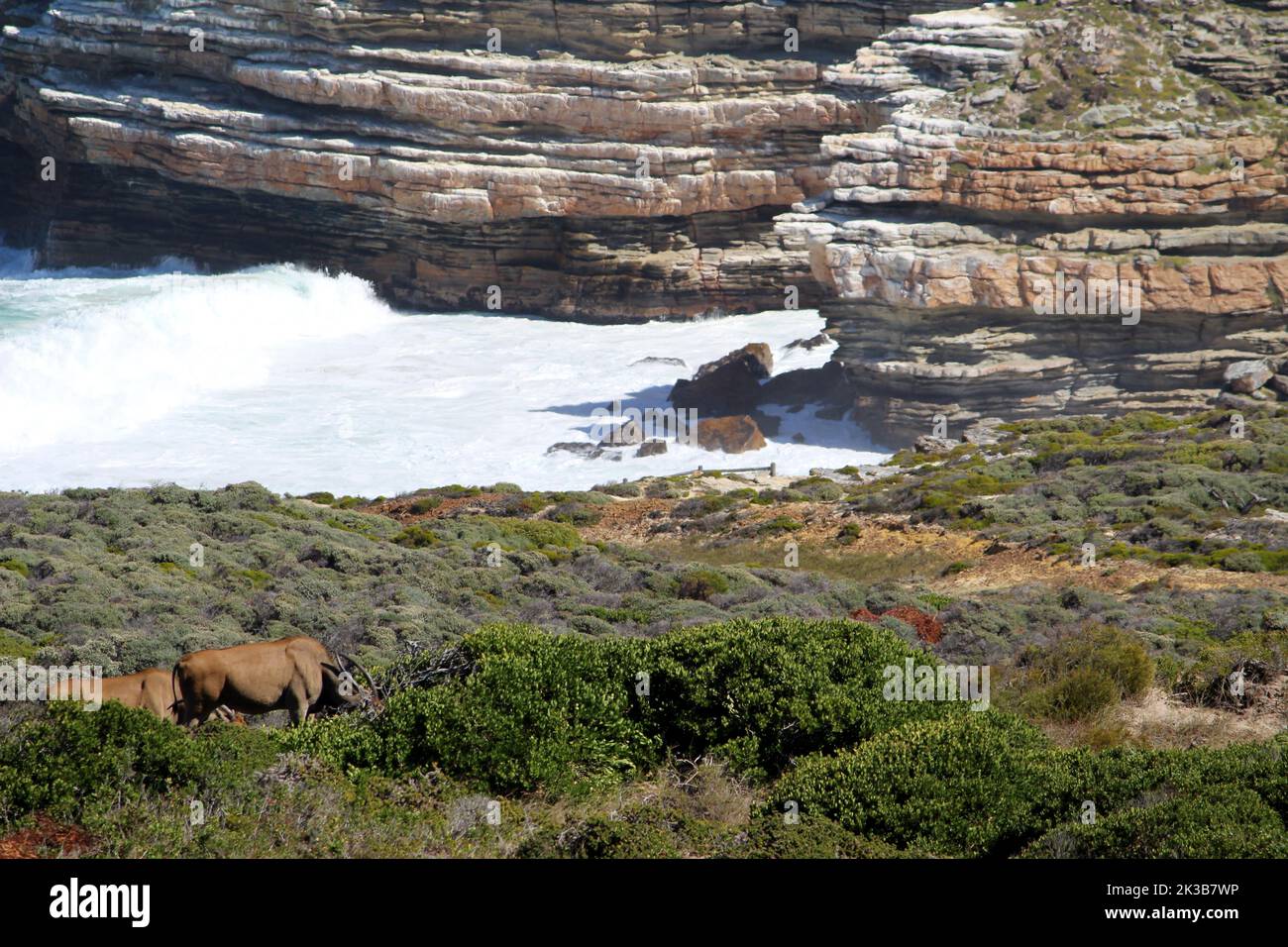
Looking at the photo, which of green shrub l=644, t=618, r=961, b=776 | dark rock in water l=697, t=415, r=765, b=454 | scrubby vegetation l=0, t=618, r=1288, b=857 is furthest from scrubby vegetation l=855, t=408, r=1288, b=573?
scrubby vegetation l=0, t=618, r=1288, b=857

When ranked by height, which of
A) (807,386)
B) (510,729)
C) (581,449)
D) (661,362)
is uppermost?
(510,729)

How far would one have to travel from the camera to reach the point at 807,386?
45312 mm

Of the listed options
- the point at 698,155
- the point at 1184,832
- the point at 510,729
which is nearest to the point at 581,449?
the point at 698,155

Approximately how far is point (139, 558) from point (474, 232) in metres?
35.7

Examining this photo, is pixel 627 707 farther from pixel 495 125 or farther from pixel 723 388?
pixel 495 125

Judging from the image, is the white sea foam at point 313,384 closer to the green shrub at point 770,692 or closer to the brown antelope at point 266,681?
the brown antelope at point 266,681

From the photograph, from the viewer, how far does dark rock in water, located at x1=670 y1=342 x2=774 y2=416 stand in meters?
43.8

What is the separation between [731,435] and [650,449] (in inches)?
99.4

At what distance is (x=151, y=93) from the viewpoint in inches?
2130

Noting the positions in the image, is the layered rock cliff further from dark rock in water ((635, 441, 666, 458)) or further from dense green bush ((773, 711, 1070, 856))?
dense green bush ((773, 711, 1070, 856))

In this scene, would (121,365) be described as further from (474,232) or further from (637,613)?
(637,613)

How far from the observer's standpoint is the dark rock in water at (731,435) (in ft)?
134

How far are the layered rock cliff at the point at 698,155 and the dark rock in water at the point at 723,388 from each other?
3494mm
